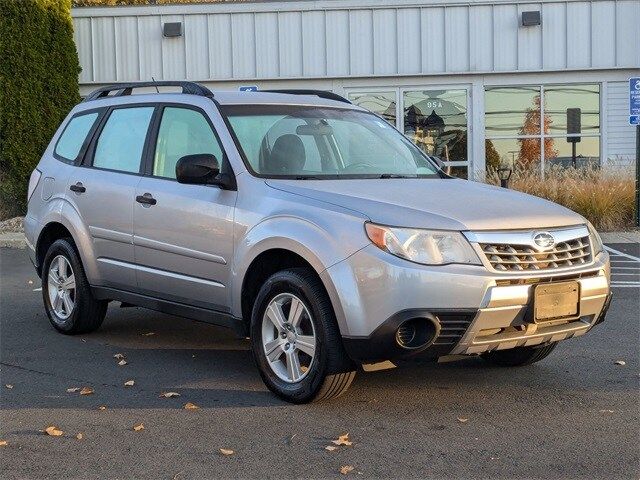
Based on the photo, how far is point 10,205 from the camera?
61.9 feet

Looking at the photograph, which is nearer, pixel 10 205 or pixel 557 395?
pixel 557 395

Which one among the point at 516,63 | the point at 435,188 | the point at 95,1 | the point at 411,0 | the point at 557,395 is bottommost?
the point at 557,395

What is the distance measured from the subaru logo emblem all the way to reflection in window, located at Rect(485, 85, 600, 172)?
1528cm

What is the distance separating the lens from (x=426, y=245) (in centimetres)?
518

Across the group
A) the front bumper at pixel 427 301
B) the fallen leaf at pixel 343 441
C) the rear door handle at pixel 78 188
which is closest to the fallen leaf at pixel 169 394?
the front bumper at pixel 427 301

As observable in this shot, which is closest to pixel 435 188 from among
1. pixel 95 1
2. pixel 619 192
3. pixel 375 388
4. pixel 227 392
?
pixel 375 388

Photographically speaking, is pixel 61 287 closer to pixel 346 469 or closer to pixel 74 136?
pixel 74 136

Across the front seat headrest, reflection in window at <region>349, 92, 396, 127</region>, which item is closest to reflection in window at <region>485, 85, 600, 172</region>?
reflection in window at <region>349, 92, 396, 127</region>

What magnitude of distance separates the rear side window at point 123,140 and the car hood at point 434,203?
1.49 meters

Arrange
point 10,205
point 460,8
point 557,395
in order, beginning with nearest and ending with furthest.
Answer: point 557,395 → point 10,205 → point 460,8

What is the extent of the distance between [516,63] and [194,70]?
6.64 m

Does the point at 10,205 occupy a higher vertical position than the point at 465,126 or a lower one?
lower

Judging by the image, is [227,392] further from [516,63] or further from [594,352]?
[516,63]

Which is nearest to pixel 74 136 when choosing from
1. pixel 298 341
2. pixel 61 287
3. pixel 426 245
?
pixel 61 287
